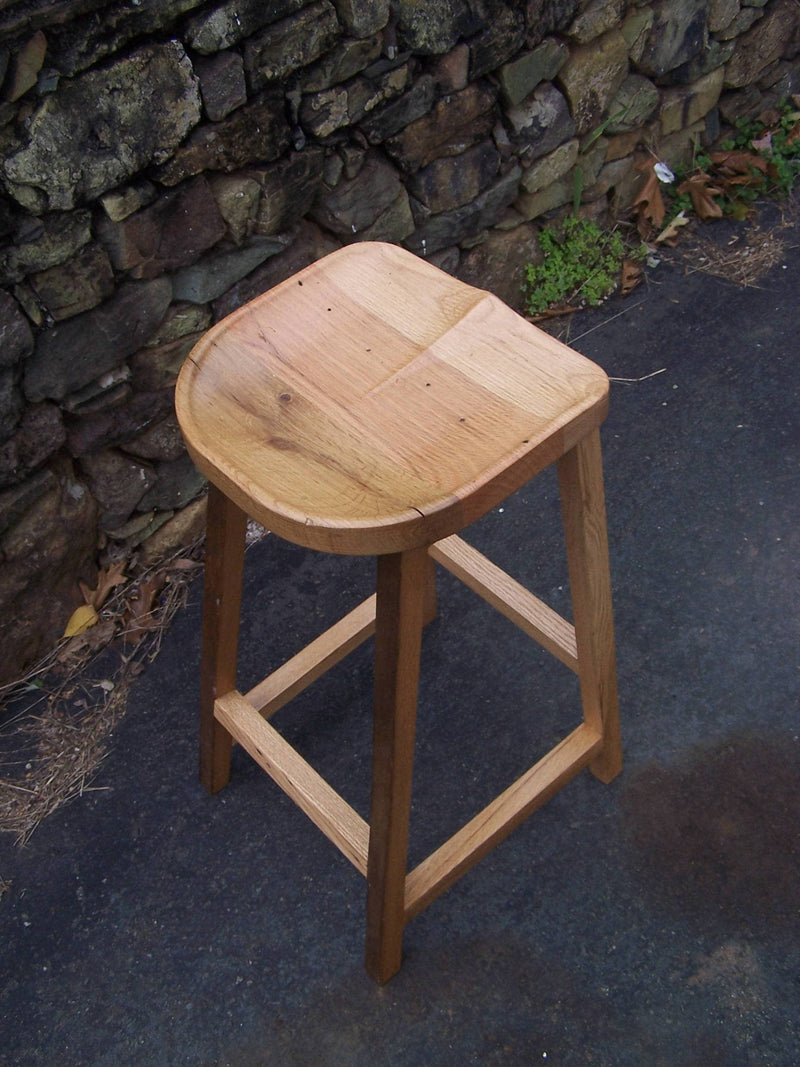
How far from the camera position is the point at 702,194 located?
3381mm

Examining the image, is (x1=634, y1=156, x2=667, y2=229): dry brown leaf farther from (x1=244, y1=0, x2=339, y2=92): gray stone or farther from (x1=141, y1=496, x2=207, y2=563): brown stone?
(x1=141, y1=496, x2=207, y2=563): brown stone

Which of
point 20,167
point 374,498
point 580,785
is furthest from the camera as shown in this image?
point 580,785

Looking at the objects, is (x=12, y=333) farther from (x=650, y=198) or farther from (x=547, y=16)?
(x=650, y=198)

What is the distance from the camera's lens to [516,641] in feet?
7.93

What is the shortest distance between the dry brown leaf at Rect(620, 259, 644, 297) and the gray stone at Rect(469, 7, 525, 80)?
0.85m

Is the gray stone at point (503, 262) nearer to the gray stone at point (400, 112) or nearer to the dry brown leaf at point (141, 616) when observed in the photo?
the gray stone at point (400, 112)

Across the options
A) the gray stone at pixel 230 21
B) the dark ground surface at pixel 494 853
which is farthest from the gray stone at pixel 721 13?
the gray stone at pixel 230 21

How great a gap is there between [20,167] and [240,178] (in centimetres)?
51

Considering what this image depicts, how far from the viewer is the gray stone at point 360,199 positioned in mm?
2463

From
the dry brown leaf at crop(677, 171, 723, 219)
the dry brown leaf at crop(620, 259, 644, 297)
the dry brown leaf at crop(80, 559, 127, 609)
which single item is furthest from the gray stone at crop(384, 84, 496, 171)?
the dry brown leaf at crop(80, 559, 127, 609)

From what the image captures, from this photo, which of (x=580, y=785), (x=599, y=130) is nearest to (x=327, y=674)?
(x=580, y=785)

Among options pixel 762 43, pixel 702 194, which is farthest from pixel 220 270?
pixel 762 43

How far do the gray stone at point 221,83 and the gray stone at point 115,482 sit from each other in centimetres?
80

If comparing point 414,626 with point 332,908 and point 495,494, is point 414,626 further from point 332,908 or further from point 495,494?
point 332,908
